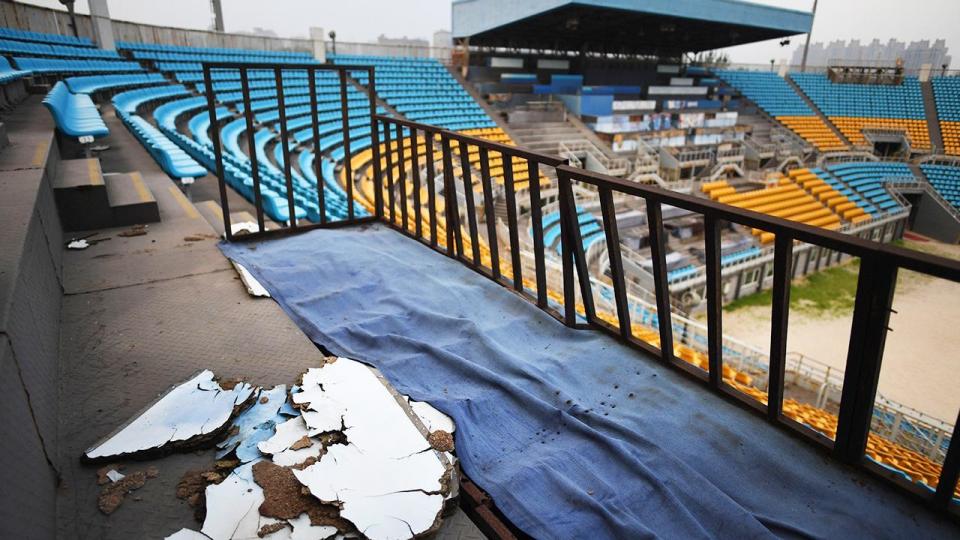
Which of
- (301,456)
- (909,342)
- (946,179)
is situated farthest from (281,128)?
(946,179)

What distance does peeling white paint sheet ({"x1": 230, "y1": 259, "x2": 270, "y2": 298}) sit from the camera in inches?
105

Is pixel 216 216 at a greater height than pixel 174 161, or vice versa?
pixel 174 161

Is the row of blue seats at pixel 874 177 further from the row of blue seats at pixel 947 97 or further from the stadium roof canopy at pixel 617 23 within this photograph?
the stadium roof canopy at pixel 617 23

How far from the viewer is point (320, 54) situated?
1944 cm

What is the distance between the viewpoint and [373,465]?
1510mm

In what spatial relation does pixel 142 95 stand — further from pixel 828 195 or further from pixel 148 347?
pixel 828 195

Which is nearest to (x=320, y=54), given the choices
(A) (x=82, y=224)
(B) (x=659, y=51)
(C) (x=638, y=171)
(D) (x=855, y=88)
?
(C) (x=638, y=171)

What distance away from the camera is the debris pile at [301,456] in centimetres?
134

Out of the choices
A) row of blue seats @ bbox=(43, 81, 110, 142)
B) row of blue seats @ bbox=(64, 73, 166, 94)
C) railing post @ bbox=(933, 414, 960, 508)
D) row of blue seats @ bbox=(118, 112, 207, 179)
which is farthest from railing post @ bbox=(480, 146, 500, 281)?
row of blue seats @ bbox=(64, 73, 166, 94)

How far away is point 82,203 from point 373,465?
317cm

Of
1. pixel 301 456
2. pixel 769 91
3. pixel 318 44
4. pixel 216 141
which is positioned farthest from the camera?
pixel 769 91

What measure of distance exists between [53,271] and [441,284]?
1913 millimetres

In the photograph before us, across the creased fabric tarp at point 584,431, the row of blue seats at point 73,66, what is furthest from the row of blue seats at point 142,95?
the creased fabric tarp at point 584,431

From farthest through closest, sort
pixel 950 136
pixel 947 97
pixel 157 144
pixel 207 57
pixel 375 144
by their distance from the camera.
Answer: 1. pixel 947 97
2. pixel 950 136
3. pixel 207 57
4. pixel 157 144
5. pixel 375 144
